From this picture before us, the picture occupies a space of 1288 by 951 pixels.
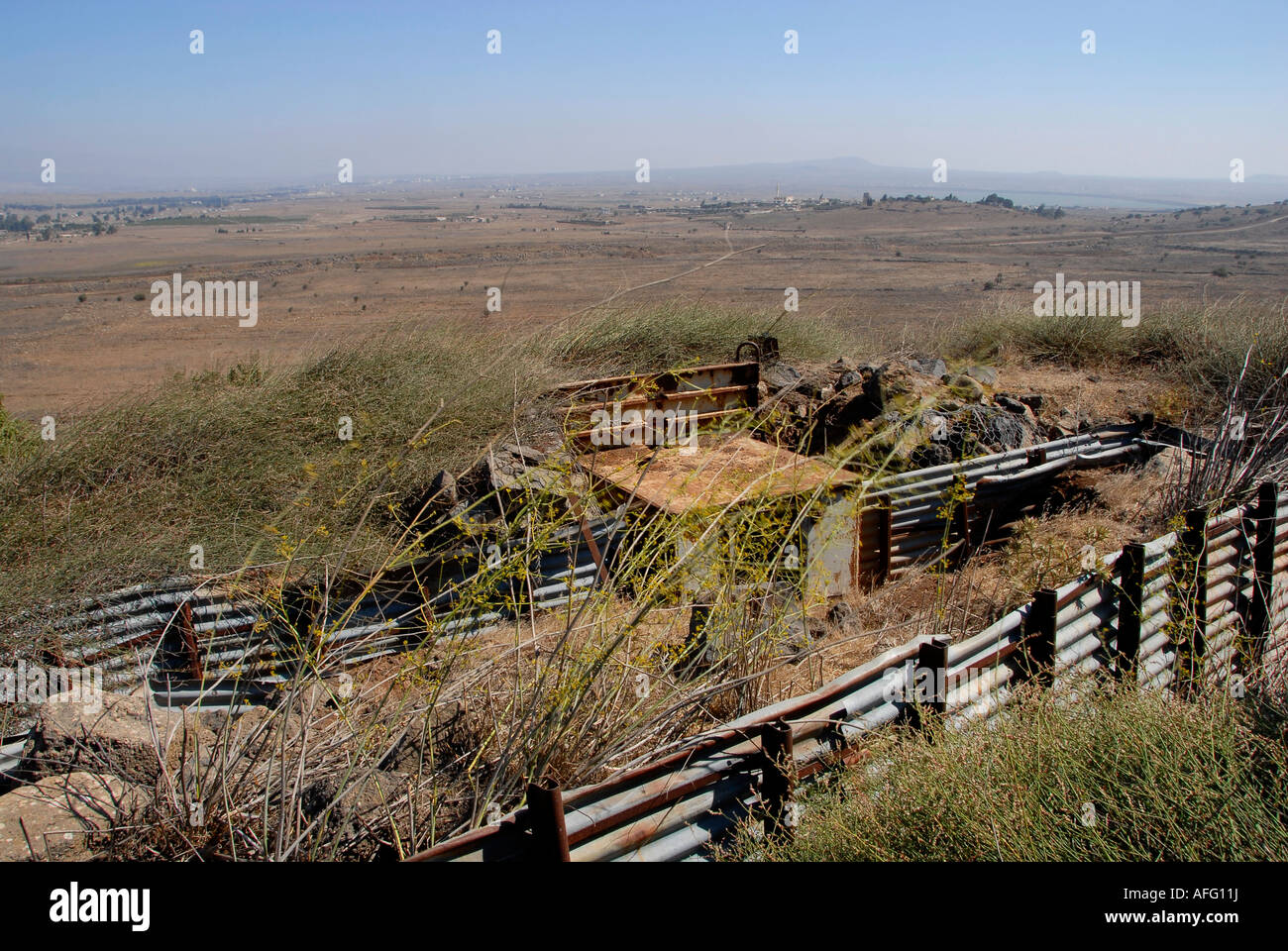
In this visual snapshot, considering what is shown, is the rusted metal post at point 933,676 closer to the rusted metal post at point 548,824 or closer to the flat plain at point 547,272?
the rusted metal post at point 548,824

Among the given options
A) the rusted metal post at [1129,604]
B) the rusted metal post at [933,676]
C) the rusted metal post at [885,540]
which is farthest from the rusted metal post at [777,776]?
the rusted metal post at [885,540]

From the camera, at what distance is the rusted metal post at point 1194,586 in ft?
16.5

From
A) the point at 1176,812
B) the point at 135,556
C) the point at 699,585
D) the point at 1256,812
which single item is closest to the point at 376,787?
the point at 699,585

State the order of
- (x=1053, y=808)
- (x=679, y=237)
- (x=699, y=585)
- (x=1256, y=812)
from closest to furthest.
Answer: (x=1256, y=812) → (x=1053, y=808) → (x=699, y=585) → (x=679, y=237)

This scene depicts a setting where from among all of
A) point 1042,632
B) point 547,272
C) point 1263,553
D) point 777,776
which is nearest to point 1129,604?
point 1042,632

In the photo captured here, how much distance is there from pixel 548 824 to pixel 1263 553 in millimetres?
5562

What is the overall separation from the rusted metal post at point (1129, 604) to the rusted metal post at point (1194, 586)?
34 cm

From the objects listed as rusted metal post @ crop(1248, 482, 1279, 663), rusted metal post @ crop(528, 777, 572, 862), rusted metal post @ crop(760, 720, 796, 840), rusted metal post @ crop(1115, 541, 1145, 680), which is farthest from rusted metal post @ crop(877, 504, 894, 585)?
rusted metal post @ crop(528, 777, 572, 862)

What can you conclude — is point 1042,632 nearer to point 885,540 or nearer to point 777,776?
point 777,776

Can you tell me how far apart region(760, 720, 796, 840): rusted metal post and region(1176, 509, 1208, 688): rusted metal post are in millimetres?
3212
